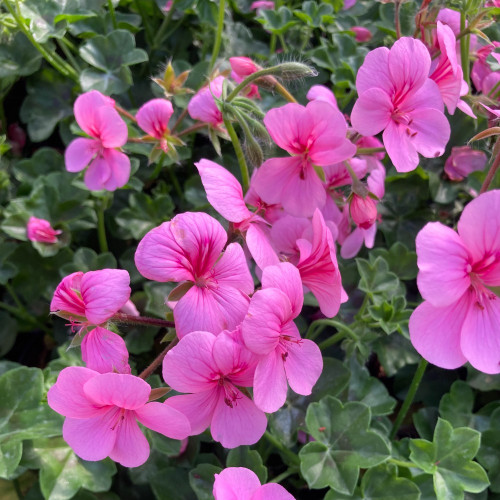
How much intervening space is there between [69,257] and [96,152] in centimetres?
39

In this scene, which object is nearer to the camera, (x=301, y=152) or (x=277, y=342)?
(x=277, y=342)

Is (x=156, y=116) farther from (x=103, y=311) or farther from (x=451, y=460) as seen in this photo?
(x=451, y=460)

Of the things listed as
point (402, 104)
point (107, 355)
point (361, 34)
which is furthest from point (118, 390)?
point (361, 34)

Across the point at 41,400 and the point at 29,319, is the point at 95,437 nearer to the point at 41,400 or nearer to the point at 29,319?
the point at 41,400

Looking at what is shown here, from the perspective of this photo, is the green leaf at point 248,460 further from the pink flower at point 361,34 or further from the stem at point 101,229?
the pink flower at point 361,34

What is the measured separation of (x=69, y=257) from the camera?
1.66 meters

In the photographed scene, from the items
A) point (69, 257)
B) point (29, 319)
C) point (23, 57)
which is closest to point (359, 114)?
point (69, 257)

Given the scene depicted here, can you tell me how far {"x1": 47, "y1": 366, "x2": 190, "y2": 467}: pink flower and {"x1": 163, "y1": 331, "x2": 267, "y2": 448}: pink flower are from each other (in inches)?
1.5

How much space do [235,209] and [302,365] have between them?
26 cm

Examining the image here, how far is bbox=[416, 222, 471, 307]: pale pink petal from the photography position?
84 centimetres

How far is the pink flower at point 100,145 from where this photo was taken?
128 cm

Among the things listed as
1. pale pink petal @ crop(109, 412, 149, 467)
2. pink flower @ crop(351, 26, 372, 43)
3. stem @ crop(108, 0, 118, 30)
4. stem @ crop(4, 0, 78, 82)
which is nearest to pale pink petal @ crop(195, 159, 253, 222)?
pale pink petal @ crop(109, 412, 149, 467)

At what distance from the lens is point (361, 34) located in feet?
6.23

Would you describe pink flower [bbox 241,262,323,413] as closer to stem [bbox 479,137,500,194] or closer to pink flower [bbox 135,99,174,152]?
stem [bbox 479,137,500,194]
